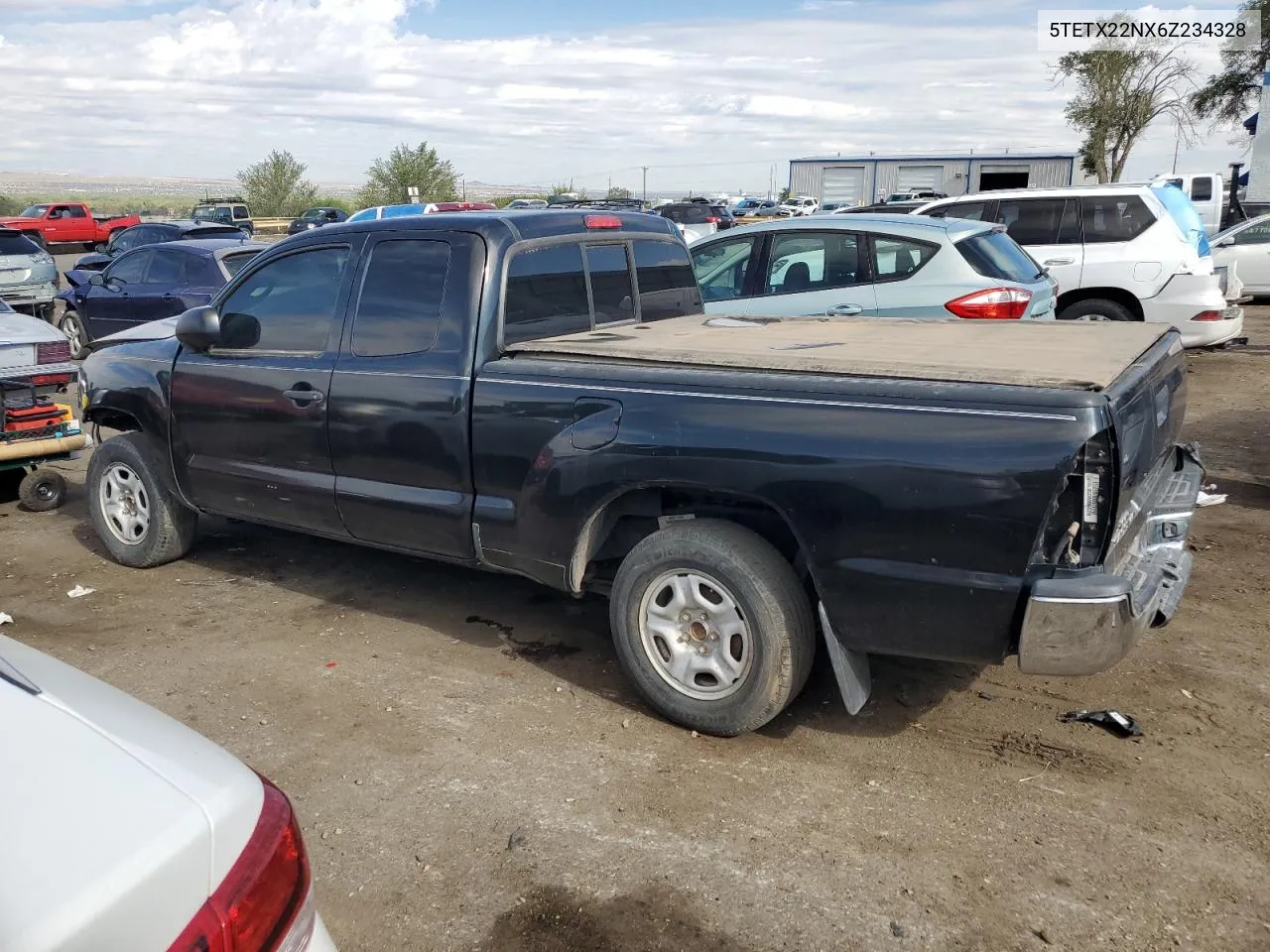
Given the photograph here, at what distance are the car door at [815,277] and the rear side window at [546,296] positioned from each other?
10.5 ft

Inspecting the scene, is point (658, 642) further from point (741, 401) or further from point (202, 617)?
point (202, 617)

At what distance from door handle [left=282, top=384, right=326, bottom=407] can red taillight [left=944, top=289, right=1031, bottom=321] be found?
4.70 meters

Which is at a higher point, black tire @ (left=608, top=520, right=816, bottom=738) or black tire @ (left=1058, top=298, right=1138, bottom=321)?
black tire @ (left=1058, top=298, right=1138, bottom=321)

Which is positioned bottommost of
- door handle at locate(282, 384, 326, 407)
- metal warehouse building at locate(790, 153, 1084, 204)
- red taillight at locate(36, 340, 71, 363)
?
red taillight at locate(36, 340, 71, 363)

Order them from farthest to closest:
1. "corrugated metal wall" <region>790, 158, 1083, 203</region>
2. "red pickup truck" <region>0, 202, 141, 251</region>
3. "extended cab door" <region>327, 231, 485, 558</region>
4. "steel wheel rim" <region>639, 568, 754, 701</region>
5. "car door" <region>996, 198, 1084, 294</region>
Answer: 1. "corrugated metal wall" <region>790, 158, 1083, 203</region>
2. "red pickup truck" <region>0, 202, 141, 251</region>
3. "car door" <region>996, 198, 1084, 294</region>
4. "extended cab door" <region>327, 231, 485, 558</region>
5. "steel wheel rim" <region>639, 568, 754, 701</region>

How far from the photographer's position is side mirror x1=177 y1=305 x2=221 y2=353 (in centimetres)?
500

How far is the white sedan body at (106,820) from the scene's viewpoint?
1432mm

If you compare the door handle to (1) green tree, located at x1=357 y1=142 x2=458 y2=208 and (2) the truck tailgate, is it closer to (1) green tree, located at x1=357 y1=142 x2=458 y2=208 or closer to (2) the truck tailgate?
(2) the truck tailgate

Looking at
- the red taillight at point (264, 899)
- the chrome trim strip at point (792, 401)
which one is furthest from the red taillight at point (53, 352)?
the red taillight at point (264, 899)

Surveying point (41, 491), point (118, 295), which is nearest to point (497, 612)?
point (41, 491)

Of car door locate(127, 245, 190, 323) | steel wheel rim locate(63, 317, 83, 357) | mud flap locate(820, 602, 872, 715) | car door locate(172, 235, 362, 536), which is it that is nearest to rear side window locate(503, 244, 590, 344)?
car door locate(172, 235, 362, 536)

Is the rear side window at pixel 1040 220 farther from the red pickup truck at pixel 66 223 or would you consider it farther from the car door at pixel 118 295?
the red pickup truck at pixel 66 223

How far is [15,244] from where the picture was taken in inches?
610

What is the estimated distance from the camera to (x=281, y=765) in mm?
3719
